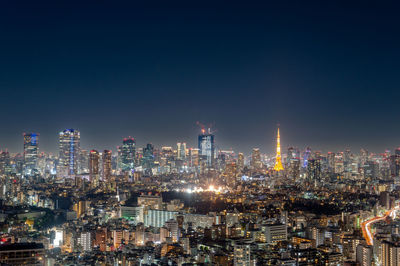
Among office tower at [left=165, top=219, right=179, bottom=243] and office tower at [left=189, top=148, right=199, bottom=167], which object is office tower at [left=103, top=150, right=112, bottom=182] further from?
office tower at [left=165, top=219, right=179, bottom=243]

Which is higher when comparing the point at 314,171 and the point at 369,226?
the point at 314,171

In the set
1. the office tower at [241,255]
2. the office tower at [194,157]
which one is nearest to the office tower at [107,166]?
the office tower at [194,157]

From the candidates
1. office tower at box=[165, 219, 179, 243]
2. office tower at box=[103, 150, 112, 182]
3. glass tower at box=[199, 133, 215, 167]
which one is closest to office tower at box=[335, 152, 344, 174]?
glass tower at box=[199, 133, 215, 167]

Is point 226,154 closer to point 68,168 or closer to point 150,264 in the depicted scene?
point 68,168

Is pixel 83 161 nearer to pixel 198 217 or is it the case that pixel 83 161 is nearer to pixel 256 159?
pixel 256 159

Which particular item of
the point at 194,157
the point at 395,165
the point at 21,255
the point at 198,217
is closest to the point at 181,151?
the point at 194,157

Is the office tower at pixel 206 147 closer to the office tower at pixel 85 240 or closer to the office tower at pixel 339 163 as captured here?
the office tower at pixel 339 163

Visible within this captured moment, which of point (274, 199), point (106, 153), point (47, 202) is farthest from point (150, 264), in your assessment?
point (106, 153)
